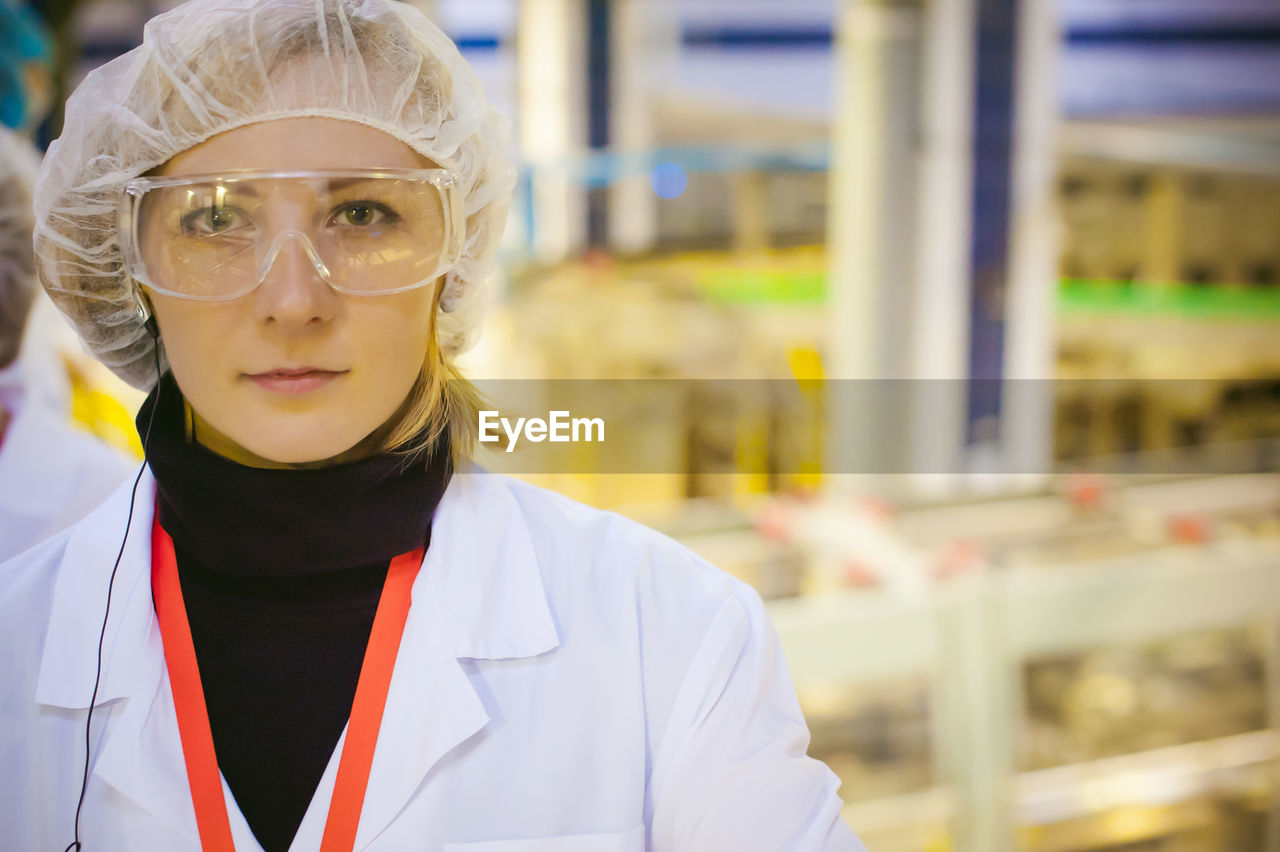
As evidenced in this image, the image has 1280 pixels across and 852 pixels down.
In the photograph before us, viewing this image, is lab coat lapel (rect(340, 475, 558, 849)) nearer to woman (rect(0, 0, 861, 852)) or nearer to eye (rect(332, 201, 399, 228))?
woman (rect(0, 0, 861, 852))

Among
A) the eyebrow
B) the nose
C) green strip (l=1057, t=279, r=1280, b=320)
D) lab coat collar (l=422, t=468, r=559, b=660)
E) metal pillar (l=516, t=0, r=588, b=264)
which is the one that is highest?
metal pillar (l=516, t=0, r=588, b=264)

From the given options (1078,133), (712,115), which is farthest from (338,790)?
(712,115)

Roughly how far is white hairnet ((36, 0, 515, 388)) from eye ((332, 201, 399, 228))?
2.7 inches

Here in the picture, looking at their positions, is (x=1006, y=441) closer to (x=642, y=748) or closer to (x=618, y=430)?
(x=618, y=430)

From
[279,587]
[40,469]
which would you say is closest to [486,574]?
[279,587]

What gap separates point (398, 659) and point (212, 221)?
41 cm

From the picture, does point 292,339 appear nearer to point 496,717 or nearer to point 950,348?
point 496,717

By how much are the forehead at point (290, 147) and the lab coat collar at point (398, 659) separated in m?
0.33

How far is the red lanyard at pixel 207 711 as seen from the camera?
0.79 m

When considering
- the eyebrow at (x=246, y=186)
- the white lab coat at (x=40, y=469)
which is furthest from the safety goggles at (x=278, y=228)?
the white lab coat at (x=40, y=469)

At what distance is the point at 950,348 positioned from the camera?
11.6 ft

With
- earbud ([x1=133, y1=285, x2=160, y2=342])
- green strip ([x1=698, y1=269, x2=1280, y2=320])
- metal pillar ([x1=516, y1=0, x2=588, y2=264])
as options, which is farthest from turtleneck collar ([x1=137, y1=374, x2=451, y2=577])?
metal pillar ([x1=516, y1=0, x2=588, y2=264])

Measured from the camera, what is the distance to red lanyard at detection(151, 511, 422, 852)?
795 mm

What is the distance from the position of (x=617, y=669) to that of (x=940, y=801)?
4.61 feet
